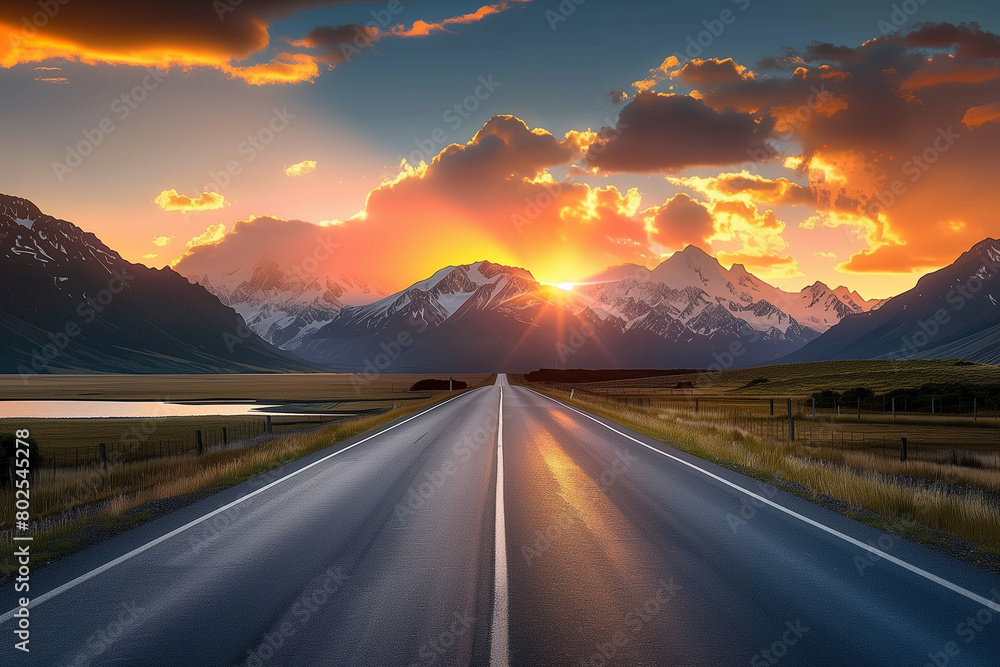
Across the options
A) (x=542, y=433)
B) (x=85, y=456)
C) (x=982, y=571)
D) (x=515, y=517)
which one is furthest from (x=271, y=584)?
(x=85, y=456)

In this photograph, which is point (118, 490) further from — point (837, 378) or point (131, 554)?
point (837, 378)

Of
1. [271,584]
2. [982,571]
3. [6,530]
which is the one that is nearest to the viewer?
[271,584]

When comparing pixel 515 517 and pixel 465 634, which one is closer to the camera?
pixel 465 634

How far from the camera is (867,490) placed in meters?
11.9

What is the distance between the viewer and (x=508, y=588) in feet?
21.9

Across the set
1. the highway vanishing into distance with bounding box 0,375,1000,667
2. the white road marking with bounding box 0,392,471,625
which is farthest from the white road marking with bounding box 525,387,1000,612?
the white road marking with bounding box 0,392,471,625

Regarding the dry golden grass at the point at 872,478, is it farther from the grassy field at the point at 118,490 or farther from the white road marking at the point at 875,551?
the grassy field at the point at 118,490

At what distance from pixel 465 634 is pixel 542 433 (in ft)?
64.4

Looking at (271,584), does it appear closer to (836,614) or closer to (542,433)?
(836,614)

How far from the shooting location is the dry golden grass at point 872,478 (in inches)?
385

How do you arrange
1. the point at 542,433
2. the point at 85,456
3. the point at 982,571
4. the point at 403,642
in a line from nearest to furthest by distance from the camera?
the point at 403,642
the point at 982,571
the point at 542,433
the point at 85,456

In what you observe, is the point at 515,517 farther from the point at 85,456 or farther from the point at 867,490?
the point at 85,456

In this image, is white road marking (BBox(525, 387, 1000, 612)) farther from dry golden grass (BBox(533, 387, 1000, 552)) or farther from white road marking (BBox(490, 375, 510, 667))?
white road marking (BBox(490, 375, 510, 667))

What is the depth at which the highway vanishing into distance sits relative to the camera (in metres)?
5.21
